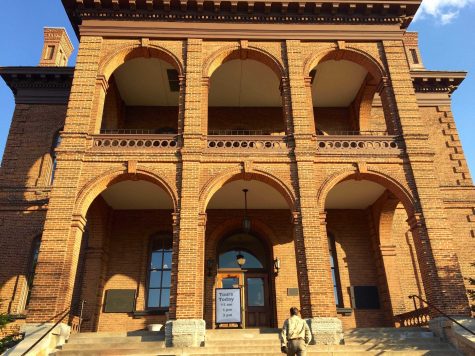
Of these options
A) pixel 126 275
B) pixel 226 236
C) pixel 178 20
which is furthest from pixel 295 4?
pixel 126 275

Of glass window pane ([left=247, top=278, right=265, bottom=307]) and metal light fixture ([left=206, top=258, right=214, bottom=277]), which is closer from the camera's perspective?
metal light fixture ([left=206, top=258, right=214, bottom=277])

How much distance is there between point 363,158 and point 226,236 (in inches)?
246

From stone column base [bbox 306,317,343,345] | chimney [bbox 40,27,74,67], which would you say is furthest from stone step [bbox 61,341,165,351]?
chimney [bbox 40,27,74,67]

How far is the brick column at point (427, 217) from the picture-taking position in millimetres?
11805

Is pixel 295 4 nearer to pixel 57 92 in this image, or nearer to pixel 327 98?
pixel 327 98

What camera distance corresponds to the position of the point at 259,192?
49.3 feet

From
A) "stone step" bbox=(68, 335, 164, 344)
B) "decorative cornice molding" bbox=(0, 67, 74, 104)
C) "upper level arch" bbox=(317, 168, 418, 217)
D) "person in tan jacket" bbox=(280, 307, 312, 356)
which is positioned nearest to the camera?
"person in tan jacket" bbox=(280, 307, 312, 356)

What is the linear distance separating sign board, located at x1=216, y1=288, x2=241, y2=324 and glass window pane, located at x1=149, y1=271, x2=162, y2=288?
10.3ft

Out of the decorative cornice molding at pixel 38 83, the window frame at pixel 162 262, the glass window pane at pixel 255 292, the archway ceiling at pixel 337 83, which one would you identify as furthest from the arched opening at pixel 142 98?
the glass window pane at pixel 255 292

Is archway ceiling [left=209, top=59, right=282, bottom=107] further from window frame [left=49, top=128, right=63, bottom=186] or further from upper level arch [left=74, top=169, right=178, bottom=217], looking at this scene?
window frame [left=49, top=128, right=63, bottom=186]

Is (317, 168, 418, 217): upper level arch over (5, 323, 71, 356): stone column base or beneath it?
over

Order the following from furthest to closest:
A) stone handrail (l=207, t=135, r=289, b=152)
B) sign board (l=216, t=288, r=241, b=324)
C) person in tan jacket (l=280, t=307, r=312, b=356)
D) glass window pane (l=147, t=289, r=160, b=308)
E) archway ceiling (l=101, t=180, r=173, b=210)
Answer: glass window pane (l=147, t=289, r=160, b=308) → archway ceiling (l=101, t=180, r=173, b=210) → stone handrail (l=207, t=135, r=289, b=152) → sign board (l=216, t=288, r=241, b=324) → person in tan jacket (l=280, t=307, r=312, b=356)

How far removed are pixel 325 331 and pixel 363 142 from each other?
21.3ft

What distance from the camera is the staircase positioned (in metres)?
10.2
